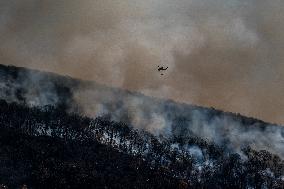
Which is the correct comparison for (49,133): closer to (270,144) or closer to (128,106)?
(128,106)

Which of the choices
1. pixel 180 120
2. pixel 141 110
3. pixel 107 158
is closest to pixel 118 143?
pixel 107 158

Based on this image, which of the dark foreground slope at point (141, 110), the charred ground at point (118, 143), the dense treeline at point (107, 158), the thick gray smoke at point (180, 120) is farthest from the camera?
the thick gray smoke at point (180, 120)

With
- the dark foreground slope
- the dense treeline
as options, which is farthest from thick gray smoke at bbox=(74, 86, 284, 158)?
the dense treeline

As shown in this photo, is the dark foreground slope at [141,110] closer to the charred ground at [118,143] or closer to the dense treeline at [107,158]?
the charred ground at [118,143]

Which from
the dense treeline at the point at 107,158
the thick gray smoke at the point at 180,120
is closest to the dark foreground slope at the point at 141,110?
the thick gray smoke at the point at 180,120

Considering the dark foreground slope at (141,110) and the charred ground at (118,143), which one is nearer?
the charred ground at (118,143)

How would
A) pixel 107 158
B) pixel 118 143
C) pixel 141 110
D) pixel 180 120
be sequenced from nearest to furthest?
pixel 107 158 → pixel 118 143 → pixel 180 120 → pixel 141 110

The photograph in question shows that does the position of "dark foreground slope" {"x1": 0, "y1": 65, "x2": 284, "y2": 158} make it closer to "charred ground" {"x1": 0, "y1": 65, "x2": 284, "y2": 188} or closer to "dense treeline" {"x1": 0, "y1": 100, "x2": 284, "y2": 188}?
"charred ground" {"x1": 0, "y1": 65, "x2": 284, "y2": 188}

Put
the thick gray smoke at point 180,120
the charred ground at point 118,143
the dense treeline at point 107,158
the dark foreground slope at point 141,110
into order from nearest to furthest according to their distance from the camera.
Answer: the dense treeline at point 107,158 < the charred ground at point 118,143 < the dark foreground slope at point 141,110 < the thick gray smoke at point 180,120

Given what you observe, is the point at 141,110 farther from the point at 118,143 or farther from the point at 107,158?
the point at 107,158

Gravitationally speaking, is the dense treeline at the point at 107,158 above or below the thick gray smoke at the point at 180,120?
below
